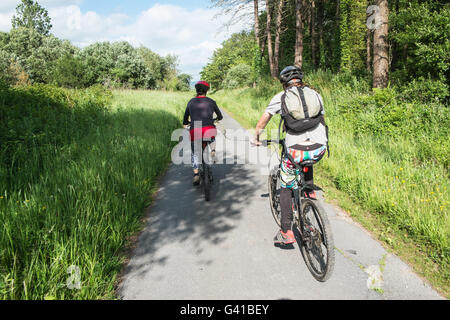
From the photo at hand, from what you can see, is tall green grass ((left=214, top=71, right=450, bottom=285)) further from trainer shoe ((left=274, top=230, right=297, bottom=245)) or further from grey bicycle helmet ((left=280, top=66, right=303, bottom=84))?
grey bicycle helmet ((left=280, top=66, right=303, bottom=84))

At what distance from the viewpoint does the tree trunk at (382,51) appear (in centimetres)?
764

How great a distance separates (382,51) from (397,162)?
5041mm

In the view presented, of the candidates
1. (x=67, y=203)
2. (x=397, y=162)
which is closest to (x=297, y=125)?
(x=67, y=203)

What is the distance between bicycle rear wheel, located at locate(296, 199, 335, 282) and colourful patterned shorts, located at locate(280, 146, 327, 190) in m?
0.26

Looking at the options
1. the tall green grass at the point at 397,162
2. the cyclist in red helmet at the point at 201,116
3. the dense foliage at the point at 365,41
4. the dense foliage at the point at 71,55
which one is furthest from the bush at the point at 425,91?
the dense foliage at the point at 71,55

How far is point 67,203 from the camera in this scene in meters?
3.26

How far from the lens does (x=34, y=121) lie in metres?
6.30

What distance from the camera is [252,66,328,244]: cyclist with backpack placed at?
253 centimetres

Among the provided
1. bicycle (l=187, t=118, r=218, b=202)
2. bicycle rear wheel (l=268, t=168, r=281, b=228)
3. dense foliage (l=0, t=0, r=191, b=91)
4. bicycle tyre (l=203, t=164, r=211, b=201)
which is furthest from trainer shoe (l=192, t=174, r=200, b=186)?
dense foliage (l=0, t=0, r=191, b=91)

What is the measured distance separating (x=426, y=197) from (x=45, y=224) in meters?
4.98

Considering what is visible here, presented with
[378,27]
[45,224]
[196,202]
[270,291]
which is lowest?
[270,291]

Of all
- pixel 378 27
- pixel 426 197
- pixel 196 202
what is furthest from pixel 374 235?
pixel 378 27

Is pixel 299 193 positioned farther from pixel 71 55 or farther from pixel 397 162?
pixel 71 55
